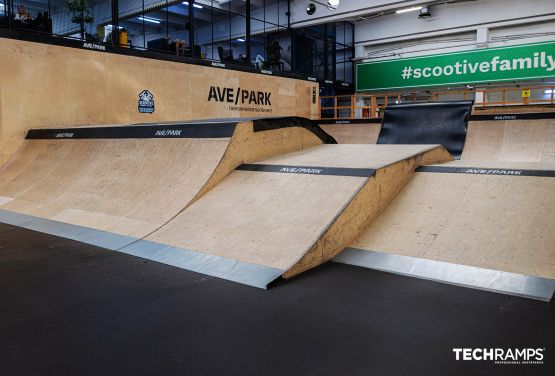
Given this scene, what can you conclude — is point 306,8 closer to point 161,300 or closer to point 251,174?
point 251,174

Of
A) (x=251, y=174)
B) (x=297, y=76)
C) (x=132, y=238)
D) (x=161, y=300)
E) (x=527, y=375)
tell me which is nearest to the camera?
(x=527, y=375)

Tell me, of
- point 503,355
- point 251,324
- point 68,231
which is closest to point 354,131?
point 68,231

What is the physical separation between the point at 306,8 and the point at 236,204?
17939 mm

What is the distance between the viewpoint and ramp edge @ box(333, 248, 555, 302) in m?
2.53

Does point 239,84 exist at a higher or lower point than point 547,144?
higher

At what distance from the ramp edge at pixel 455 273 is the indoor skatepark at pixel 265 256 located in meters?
0.01

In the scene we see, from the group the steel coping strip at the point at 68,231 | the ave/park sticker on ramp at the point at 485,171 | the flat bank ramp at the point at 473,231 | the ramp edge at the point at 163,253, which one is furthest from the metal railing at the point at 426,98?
the ramp edge at the point at 163,253

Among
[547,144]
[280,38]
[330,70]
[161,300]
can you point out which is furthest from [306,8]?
[161,300]

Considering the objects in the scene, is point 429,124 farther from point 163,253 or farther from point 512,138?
point 163,253

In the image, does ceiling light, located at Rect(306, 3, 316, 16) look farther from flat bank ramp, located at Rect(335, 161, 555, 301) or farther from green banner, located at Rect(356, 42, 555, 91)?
flat bank ramp, located at Rect(335, 161, 555, 301)

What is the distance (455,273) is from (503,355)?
104cm

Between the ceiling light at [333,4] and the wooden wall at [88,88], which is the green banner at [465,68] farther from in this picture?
the wooden wall at [88,88]

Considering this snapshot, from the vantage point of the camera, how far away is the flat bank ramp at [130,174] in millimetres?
4176

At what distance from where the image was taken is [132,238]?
3.73m
